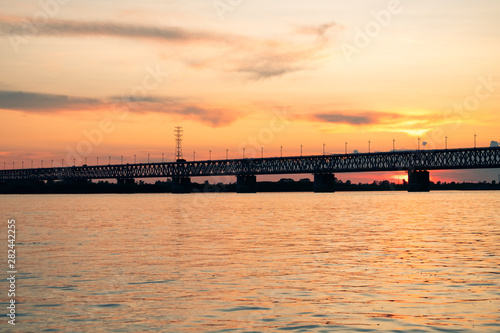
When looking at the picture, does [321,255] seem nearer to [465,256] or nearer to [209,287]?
[465,256]

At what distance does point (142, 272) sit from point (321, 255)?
33.5 ft

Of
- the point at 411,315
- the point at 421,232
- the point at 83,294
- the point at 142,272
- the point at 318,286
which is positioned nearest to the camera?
the point at 411,315

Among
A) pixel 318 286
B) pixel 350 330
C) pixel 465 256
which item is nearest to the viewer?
pixel 350 330

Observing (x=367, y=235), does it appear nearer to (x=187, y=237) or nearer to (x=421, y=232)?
(x=421, y=232)

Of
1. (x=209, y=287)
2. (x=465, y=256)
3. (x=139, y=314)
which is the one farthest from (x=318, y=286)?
(x=465, y=256)

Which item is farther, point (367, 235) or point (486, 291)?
point (367, 235)

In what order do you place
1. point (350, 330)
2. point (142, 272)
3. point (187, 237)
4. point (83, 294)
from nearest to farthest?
point (350, 330) → point (83, 294) → point (142, 272) → point (187, 237)

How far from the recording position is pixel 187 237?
46000 millimetres

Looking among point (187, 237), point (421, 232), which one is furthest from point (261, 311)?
point (421, 232)

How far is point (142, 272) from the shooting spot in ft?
89.5

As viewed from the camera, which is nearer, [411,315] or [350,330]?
[350,330]

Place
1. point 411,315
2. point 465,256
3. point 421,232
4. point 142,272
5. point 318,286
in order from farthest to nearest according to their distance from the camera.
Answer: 1. point 421,232
2. point 465,256
3. point 142,272
4. point 318,286
5. point 411,315

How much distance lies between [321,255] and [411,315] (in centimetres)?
1515

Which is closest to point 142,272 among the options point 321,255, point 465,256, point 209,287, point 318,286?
point 209,287
